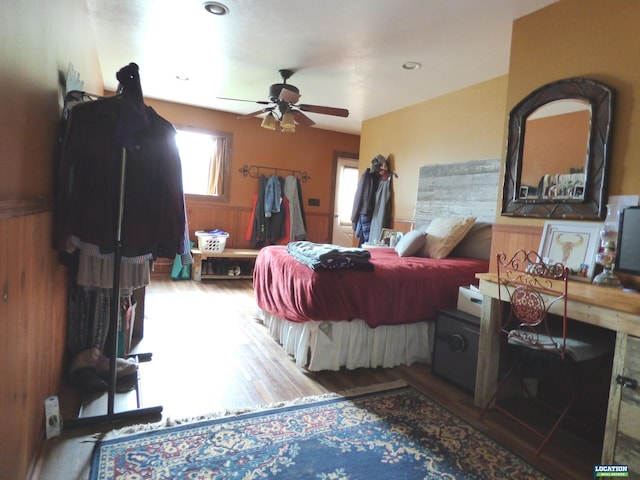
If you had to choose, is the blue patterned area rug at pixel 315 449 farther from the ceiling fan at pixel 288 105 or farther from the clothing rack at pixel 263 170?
the clothing rack at pixel 263 170

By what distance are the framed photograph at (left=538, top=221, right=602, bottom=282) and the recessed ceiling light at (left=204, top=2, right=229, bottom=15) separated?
2.60 m

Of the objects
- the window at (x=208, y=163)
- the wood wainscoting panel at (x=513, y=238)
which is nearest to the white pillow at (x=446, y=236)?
the wood wainscoting panel at (x=513, y=238)

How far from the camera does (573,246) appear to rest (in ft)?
7.07

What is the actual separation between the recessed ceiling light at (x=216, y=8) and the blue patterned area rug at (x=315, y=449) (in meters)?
2.65

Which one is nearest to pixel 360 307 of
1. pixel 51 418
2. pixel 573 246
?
pixel 573 246

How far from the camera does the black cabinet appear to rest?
237 centimetres

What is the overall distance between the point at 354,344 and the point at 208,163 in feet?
14.0

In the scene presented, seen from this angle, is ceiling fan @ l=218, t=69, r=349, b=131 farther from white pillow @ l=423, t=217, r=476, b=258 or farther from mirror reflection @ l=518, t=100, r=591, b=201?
mirror reflection @ l=518, t=100, r=591, b=201

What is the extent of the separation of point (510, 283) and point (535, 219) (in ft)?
2.30

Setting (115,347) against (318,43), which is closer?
(115,347)

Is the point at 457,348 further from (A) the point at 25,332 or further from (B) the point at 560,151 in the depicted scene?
(A) the point at 25,332

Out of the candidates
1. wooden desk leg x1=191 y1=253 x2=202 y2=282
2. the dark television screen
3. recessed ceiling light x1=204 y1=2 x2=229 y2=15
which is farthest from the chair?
wooden desk leg x1=191 y1=253 x2=202 y2=282

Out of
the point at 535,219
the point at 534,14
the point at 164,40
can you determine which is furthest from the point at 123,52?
the point at 535,219

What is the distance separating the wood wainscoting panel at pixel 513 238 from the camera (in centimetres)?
245
